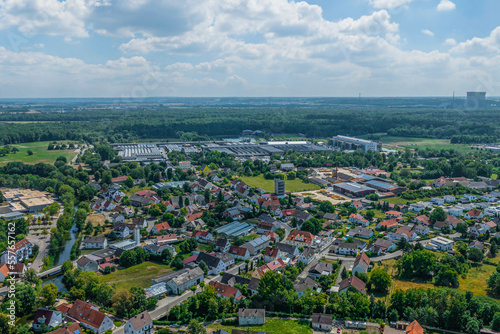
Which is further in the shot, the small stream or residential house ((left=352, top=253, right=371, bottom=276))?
the small stream

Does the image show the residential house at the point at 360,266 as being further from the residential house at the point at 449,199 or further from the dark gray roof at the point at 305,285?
the residential house at the point at 449,199

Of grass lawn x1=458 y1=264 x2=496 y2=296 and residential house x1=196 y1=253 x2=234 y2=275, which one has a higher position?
residential house x1=196 y1=253 x2=234 y2=275

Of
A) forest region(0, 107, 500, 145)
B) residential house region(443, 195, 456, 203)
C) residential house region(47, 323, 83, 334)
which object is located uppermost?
forest region(0, 107, 500, 145)

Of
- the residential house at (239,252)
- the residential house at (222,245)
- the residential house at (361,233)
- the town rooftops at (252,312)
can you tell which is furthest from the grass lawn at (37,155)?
the town rooftops at (252,312)

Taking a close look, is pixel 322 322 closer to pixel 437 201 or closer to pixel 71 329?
pixel 71 329

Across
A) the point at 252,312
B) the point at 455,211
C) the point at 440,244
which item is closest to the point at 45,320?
the point at 252,312

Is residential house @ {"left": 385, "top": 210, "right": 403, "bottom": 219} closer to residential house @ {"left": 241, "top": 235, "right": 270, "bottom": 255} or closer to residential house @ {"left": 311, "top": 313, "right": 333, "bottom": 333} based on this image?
residential house @ {"left": 241, "top": 235, "right": 270, "bottom": 255}

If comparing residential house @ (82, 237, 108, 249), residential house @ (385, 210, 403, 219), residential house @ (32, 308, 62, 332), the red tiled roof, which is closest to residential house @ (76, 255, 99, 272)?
residential house @ (82, 237, 108, 249)
